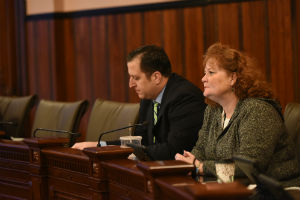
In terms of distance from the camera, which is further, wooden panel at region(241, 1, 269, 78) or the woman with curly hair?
wooden panel at region(241, 1, 269, 78)

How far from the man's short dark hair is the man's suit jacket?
0.10 meters

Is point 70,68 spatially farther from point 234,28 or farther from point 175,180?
point 175,180

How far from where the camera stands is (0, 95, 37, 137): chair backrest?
4887mm

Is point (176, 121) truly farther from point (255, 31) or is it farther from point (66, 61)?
point (66, 61)

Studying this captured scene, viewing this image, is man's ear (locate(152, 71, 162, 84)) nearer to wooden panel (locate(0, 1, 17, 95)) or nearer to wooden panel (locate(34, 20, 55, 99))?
wooden panel (locate(34, 20, 55, 99))

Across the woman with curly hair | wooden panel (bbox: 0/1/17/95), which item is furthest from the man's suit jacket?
wooden panel (bbox: 0/1/17/95)

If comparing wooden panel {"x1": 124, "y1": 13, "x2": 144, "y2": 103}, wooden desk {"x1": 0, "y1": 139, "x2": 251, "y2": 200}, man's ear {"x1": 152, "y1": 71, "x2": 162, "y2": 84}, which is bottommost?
wooden desk {"x1": 0, "y1": 139, "x2": 251, "y2": 200}

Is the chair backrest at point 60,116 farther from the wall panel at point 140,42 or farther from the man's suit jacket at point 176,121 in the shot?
the wall panel at point 140,42

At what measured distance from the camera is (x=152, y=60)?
11.6 feet

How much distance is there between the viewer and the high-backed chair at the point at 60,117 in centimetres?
423

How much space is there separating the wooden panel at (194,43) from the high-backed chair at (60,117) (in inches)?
70.8

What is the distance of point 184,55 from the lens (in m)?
5.88

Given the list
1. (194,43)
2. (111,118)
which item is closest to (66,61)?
(194,43)

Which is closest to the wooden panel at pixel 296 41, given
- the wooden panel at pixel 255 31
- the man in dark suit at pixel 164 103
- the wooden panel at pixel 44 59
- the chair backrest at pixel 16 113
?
the wooden panel at pixel 255 31
